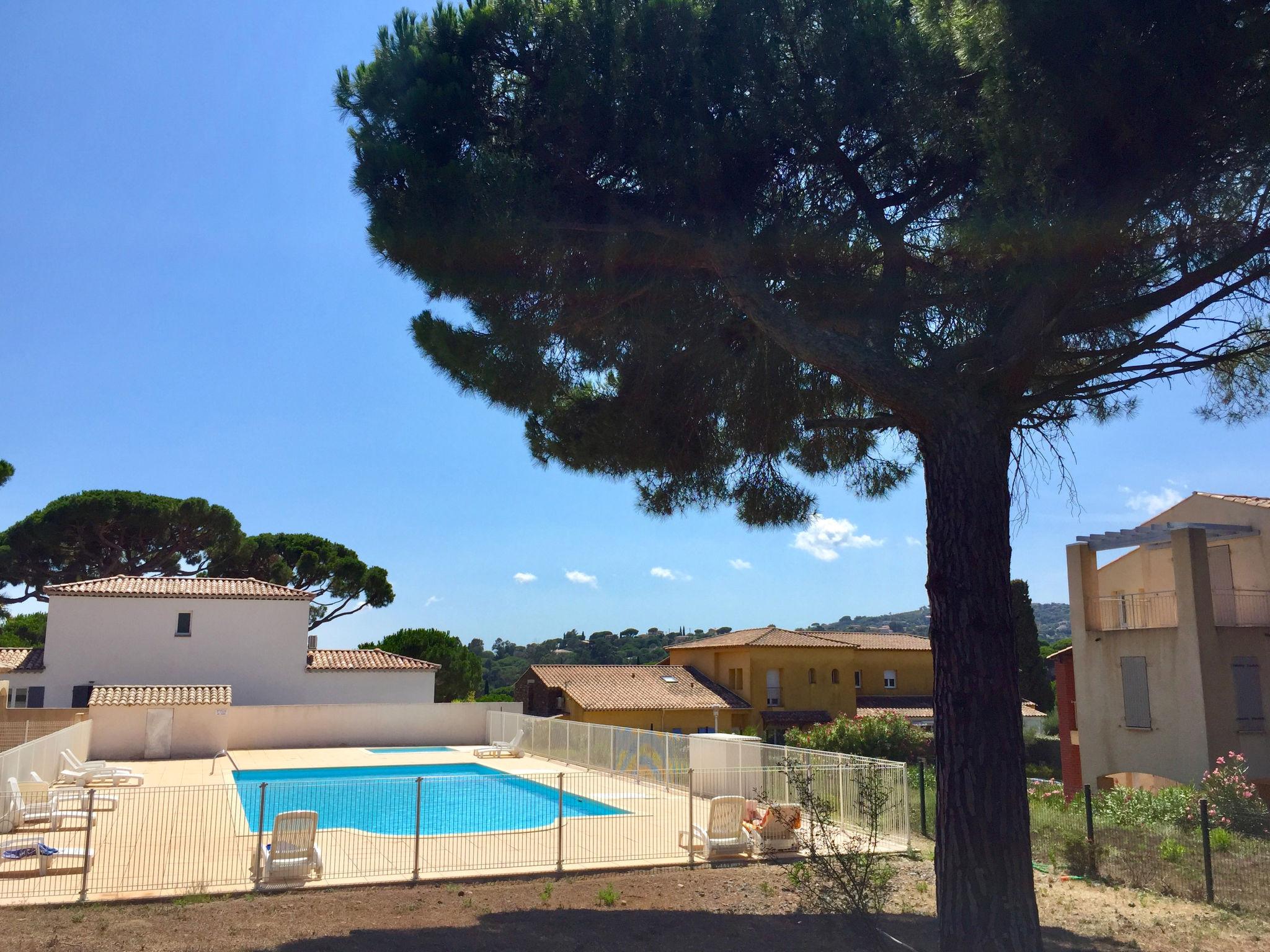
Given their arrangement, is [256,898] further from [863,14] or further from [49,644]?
[49,644]

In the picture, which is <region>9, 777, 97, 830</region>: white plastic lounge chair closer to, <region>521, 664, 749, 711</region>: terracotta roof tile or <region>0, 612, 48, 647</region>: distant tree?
<region>521, 664, 749, 711</region>: terracotta roof tile

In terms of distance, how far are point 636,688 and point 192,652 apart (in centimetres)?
1838

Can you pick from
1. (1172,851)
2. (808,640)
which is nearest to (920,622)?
(808,640)

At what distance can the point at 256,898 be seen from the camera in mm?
9594

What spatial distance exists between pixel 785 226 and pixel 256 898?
8079 millimetres

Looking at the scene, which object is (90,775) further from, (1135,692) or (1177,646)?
(1177,646)

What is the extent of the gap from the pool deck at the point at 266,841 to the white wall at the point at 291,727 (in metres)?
10.4

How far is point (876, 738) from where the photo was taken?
2269cm

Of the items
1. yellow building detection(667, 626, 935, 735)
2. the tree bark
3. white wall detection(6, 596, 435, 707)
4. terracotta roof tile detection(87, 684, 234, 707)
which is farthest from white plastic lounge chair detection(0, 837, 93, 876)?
yellow building detection(667, 626, 935, 735)

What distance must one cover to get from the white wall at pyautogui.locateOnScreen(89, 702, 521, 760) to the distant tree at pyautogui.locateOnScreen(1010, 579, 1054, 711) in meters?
19.9

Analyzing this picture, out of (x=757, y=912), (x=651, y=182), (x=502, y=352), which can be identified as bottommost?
(x=757, y=912)

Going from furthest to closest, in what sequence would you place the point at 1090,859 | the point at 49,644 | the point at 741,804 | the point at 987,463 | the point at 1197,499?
the point at 49,644 < the point at 1197,499 < the point at 741,804 < the point at 1090,859 < the point at 987,463

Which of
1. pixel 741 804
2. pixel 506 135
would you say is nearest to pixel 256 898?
pixel 741 804

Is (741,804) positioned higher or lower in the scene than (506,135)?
lower
